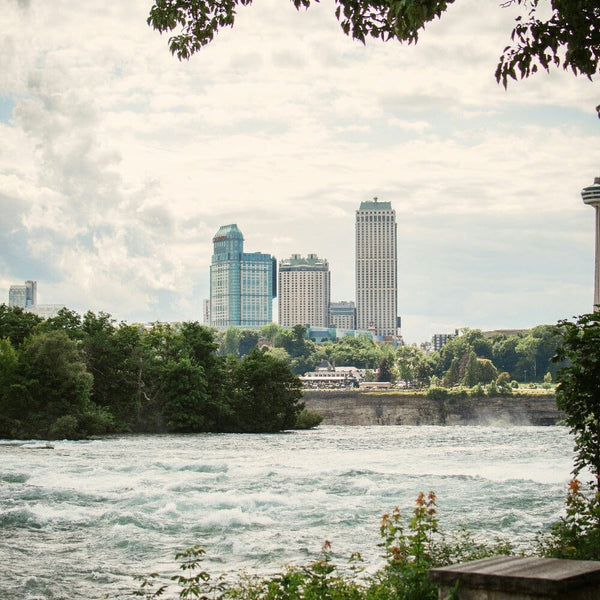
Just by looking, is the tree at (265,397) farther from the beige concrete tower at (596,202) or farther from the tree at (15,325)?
the beige concrete tower at (596,202)

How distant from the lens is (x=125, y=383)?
77.4 meters

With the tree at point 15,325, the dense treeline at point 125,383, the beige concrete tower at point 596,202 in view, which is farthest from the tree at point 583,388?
the beige concrete tower at point 596,202

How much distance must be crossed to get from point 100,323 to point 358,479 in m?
53.2

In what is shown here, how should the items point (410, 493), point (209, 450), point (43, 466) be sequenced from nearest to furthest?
point (410, 493) < point (43, 466) < point (209, 450)

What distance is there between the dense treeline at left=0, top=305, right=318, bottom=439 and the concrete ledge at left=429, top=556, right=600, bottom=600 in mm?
59182

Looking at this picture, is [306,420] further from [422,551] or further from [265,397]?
[422,551]

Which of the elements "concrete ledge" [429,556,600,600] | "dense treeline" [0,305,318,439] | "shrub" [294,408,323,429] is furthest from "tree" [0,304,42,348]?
"concrete ledge" [429,556,600,600]

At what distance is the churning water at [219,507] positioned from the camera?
1845 cm

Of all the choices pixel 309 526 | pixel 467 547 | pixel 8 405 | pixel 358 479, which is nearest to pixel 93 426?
pixel 8 405

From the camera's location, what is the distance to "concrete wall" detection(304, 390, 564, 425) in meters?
122

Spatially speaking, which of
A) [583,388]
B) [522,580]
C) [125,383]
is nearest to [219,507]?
[583,388]

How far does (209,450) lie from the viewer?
53625mm

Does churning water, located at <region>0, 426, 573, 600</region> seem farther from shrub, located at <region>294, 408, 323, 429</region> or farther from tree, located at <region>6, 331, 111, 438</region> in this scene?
shrub, located at <region>294, 408, 323, 429</region>

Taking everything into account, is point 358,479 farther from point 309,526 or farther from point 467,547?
point 467,547
